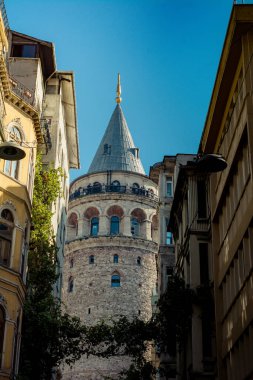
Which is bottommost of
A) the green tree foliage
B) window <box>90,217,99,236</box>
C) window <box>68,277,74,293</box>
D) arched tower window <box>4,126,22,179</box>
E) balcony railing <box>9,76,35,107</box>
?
the green tree foliage

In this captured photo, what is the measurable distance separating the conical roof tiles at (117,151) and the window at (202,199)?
151 feet

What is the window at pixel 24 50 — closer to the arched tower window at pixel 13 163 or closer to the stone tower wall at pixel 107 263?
the arched tower window at pixel 13 163

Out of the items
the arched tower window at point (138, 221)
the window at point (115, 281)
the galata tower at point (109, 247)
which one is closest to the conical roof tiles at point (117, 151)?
the galata tower at point (109, 247)

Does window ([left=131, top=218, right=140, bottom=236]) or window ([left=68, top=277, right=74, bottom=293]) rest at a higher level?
window ([left=131, top=218, right=140, bottom=236])

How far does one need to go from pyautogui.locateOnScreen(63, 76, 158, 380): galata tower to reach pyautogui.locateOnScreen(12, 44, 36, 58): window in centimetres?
3439

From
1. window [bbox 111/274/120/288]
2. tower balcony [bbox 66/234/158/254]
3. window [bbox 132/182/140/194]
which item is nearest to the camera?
window [bbox 111/274/120/288]

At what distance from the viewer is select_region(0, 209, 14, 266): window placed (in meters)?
27.0

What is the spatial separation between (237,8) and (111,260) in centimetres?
5164

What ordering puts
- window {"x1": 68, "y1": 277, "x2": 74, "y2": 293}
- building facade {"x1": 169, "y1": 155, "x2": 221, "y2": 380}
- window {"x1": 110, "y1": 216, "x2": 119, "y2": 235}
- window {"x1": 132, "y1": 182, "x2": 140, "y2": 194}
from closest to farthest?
1. building facade {"x1": 169, "y1": 155, "x2": 221, "y2": 380}
2. window {"x1": 68, "y1": 277, "x2": 74, "y2": 293}
3. window {"x1": 110, "y1": 216, "x2": 119, "y2": 235}
4. window {"x1": 132, "y1": 182, "x2": 140, "y2": 194}

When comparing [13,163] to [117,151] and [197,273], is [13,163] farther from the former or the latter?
[117,151]

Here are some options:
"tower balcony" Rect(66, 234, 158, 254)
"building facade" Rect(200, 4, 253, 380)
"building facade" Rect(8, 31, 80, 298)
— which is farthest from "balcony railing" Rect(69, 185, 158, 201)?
"building facade" Rect(200, 4, 253, 380)

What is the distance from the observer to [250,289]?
856 inches

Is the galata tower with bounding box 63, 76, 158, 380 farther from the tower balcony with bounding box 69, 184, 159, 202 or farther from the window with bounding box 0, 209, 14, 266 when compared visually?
the window with bounding box 0, 209, 14, 266

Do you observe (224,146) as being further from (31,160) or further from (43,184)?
(43,184)
